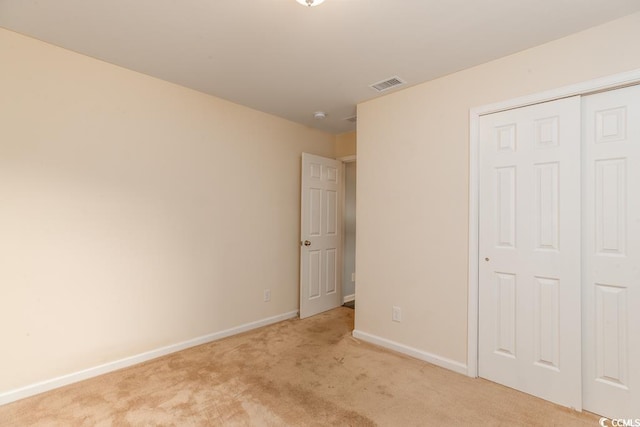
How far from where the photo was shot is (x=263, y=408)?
1931mm

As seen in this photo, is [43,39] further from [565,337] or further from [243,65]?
[565,337]

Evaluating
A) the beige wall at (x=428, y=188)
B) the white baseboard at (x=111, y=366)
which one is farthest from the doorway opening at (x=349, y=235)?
the white baseboard at (x=111, y=366)

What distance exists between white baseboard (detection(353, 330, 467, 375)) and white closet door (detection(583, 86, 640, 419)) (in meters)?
0.78

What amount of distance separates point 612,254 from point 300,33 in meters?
2.41

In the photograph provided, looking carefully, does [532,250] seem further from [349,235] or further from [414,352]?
[349,235]

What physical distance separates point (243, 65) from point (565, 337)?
3.00 metres

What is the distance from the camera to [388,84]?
2.73m

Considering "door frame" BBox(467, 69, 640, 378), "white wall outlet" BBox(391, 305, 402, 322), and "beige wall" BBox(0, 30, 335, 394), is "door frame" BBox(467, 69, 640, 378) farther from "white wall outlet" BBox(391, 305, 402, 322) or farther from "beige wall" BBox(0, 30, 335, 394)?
"beige wall" BBox(0, 30, 335, 394)

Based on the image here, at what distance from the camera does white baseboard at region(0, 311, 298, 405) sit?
2.03m

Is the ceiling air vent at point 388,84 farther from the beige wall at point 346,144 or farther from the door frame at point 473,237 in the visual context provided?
the beige wall at point 346,144

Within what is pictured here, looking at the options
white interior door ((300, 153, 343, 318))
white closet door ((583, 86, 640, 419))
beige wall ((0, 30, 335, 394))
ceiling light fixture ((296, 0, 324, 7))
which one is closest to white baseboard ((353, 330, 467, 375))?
white closet door ((583, 86, 640, 419))

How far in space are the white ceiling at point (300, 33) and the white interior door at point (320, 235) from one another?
137 cm

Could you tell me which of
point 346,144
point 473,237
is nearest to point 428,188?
point 473,237

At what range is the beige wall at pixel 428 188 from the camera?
7.04 feet
